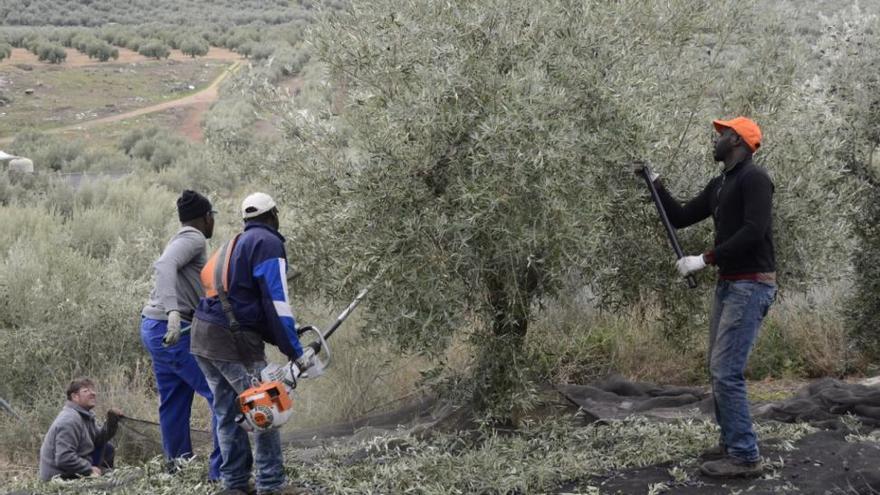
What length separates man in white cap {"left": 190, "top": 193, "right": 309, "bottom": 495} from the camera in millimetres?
6098

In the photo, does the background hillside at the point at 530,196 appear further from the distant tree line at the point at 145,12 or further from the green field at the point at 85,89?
the distant tree line at the point at 145,12

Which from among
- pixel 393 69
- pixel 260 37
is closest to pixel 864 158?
pixel 393 69

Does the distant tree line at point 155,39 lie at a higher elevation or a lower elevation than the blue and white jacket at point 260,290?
lower

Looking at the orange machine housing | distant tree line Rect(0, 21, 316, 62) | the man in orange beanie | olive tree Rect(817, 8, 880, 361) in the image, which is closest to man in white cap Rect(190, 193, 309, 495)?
the orange machine housing

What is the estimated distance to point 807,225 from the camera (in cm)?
745

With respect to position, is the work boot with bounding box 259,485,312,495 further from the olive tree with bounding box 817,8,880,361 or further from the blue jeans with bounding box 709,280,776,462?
the olive tree with bounding box 817,8,880,361

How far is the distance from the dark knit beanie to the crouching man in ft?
7.72

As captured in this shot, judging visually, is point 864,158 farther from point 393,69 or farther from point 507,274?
point 393,69

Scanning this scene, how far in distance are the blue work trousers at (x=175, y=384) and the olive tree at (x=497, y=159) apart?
120 cm

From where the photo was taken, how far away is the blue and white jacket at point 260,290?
239 inches

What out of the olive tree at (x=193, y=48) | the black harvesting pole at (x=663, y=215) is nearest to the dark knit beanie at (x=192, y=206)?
the black harvesting pole at (x=663, y=215)

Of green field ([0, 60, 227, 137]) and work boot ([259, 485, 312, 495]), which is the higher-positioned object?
work boot ([259, 485, 312, 495])

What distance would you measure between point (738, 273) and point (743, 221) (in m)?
0.33

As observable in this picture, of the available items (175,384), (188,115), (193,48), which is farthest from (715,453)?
(193,48)
